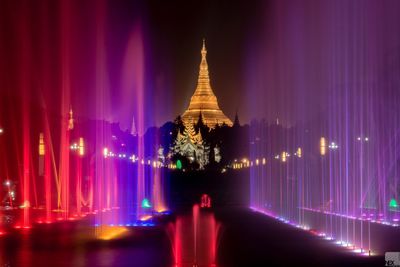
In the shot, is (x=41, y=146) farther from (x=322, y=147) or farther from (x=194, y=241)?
(x=194, y=241)

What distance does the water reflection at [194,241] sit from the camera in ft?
49.1

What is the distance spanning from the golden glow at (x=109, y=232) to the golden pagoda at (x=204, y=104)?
71.4 metres

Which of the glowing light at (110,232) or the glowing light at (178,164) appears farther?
the glowing light at (178,164)

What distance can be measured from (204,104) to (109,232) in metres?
82.8

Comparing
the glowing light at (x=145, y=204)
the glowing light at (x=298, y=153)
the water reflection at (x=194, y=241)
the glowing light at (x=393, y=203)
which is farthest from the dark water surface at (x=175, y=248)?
the glowing light at (x=298, y=153)

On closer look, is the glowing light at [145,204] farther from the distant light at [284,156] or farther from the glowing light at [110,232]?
the glowing light at [110,232]

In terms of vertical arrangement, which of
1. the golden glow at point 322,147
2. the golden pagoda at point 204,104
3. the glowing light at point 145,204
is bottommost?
the glowing light at point 145,204

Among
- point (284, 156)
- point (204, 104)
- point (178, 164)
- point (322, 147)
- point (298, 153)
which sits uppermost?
point (204, 104)

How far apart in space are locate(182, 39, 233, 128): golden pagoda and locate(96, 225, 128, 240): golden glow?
234 ft

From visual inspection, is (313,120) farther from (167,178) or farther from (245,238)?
(245,238)

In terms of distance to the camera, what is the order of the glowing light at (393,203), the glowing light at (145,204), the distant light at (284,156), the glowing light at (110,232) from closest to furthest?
the glowing light at (110,232), the glowing light at (393,203), the glowing light at (145,204), the distant light at (284,156)

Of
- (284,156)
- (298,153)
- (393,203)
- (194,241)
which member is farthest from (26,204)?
(298,153)

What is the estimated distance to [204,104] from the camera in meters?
104

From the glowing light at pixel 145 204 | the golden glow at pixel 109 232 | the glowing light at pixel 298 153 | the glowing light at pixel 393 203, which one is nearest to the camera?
the golden glow at pixel 109 232
